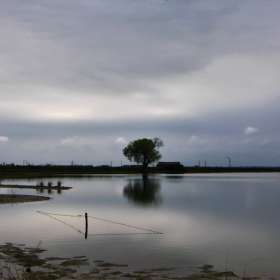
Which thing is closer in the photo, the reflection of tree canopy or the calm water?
the calm water

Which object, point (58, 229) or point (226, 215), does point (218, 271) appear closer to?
point (58, 229)

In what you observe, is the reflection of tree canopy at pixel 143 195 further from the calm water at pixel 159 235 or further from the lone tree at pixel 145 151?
the lone tree at pixel 145 151

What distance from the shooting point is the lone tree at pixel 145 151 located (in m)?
117

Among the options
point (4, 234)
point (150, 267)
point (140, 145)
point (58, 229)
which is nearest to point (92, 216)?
point (58, 229)

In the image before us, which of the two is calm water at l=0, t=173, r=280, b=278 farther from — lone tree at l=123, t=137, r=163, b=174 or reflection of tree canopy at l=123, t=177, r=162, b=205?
lone tree at l=123, t=137, r=163, b=174

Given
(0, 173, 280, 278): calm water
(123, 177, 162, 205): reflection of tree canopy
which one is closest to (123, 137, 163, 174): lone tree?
(123, 177, 162, 205): reflection of tree canopy

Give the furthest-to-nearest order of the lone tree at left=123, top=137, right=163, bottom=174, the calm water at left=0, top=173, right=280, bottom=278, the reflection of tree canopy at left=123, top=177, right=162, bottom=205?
1. the lone tree at left=123, top=137, right=163, bottom=174
2. the reflection of tree canopy at left=123, top=177, right=162, bottom=205
3. the calm water at left=0, top=173, right=280, bottom=278

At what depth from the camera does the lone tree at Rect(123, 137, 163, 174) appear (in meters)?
117

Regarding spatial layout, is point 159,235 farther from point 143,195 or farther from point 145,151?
point 145,151

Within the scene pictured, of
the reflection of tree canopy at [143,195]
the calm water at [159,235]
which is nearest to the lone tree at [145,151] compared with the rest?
the reflection of tree canopy at [143,195]

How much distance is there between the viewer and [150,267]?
13.0 m

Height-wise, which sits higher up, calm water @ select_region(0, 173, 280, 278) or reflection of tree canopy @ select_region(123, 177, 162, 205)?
reflection of tree canopy @ select_region(123, 177, 162, 205)

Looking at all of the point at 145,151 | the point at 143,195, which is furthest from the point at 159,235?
the point at 145,151

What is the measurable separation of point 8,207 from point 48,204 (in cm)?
361
